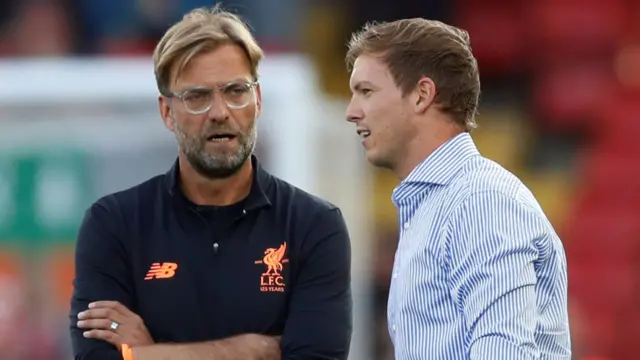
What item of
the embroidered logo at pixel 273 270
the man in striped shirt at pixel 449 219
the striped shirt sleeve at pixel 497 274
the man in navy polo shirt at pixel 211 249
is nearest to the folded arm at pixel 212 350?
the man in navy polo shirt at pixel 211 249

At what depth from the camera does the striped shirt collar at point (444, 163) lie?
8.17ft

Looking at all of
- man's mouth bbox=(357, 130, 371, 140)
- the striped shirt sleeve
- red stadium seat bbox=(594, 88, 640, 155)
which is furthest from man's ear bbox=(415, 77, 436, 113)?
red stadium seat bbox=(594, 88, 640, 155)

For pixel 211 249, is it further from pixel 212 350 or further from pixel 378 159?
pixel 378 159

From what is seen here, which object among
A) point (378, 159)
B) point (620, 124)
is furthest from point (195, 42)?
point (620, 124)

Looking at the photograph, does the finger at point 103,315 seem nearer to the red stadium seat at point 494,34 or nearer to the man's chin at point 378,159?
the man's chin at point 378,159

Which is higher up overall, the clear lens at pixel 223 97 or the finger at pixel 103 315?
the clear lens at pixel 223 97

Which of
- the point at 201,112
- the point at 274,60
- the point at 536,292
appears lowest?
the point at 536,292

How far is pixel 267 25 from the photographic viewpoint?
23.8ft

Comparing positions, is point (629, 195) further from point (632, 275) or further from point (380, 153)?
point (380, 153)

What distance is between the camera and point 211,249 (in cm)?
290

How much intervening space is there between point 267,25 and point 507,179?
4958 mm

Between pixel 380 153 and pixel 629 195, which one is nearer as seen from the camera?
pixel 380 153

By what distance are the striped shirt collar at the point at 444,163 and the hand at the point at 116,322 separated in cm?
69

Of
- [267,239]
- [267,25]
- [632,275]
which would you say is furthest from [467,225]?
[632,275]
